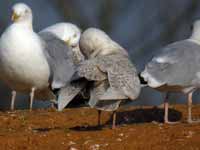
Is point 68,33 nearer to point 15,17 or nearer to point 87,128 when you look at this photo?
point 15,17

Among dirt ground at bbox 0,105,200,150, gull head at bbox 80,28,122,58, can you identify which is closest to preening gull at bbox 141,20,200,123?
dirt ground at bbox 0,105,200,150

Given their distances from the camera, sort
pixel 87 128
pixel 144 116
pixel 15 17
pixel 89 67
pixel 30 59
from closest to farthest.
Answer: pixel 89 67
pixel 87 128
pixel 144 116
pixel 30 59
pixel 15 17

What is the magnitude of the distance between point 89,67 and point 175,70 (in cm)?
128

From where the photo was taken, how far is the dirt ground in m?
8.77

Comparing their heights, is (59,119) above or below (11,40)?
below

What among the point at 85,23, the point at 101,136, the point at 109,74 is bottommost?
the point at 101,136

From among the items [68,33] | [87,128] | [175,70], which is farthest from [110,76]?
[68,33]

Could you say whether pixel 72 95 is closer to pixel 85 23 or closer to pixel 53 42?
pixel 53 42

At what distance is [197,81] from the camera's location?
10.3 meters

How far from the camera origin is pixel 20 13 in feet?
41.2

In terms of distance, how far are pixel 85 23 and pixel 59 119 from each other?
5.65 metres

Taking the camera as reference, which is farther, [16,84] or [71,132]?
[16,84]

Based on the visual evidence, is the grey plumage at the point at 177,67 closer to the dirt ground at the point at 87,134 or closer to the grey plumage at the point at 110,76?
the dirt ground at the point at 87,134

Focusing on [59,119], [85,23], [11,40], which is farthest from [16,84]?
[85,23]
